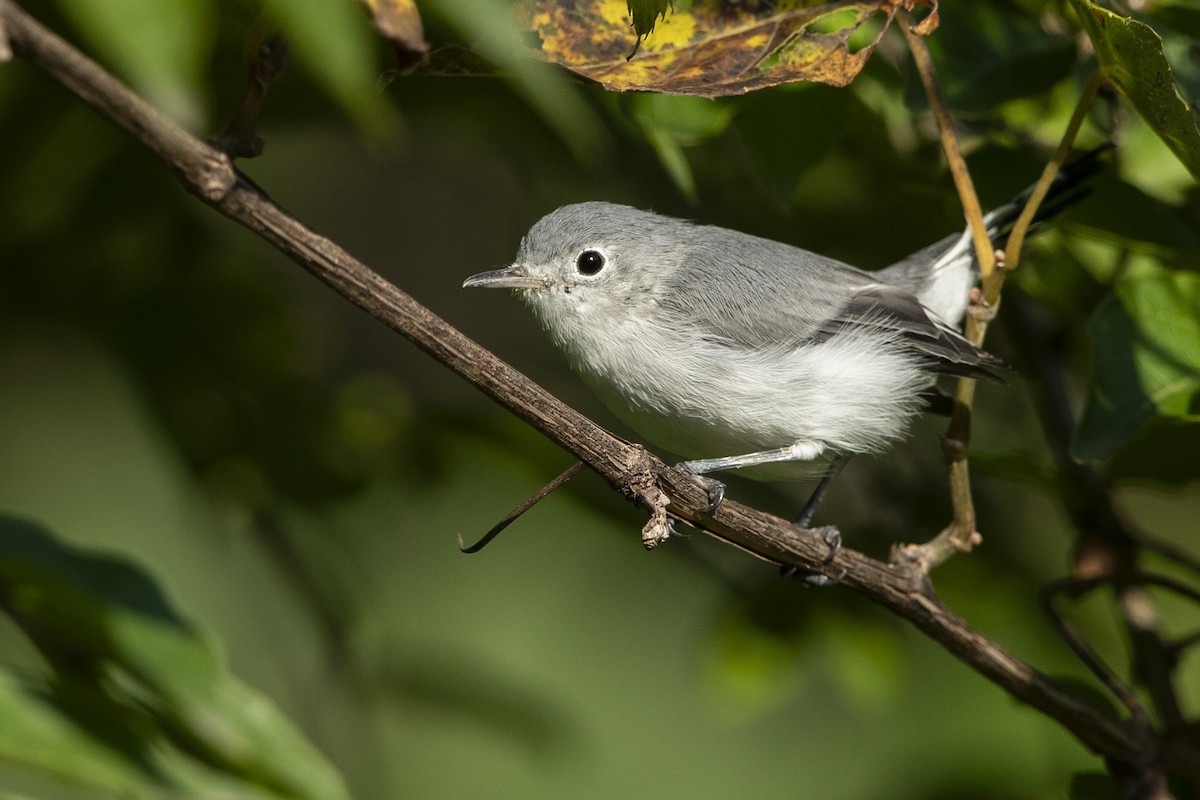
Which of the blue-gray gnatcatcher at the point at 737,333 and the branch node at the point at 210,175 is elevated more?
the branch node at the point at 210,175

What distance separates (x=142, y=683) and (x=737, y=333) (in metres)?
1.47

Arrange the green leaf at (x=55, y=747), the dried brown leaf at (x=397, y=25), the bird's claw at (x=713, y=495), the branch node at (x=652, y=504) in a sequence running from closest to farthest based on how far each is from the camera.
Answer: the dried brown leaf at (x=397, y=25), the green leaf at (x=55, y=747), the branch node at (x=652, y=504), the bird's claw at (x=713, y=495)

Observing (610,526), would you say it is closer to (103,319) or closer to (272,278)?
(272,278)

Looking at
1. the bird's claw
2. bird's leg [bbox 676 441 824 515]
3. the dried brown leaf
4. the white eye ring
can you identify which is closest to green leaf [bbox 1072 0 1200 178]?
the bird's claw

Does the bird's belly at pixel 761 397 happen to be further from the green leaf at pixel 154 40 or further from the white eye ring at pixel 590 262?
the green leaf at pixel 154 40

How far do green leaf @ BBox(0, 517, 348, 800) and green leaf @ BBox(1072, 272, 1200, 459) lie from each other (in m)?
1.31

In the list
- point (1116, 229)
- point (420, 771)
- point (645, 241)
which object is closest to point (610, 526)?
point (645, 241)

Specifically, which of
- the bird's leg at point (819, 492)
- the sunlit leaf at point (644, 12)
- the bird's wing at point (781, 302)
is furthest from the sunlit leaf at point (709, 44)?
the bird's leg at point (819, 492)

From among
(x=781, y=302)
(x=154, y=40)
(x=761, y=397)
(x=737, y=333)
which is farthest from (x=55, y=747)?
(x=781, y=302)

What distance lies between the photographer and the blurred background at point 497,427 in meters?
2.21

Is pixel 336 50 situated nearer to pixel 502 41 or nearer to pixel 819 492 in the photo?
pixel 502 41

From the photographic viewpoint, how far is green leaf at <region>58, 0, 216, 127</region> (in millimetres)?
978

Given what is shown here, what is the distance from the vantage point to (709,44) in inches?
64.8

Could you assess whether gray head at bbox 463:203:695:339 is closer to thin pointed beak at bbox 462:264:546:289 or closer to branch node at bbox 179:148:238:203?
thin pointed beak at bbox 462:264:546:289
